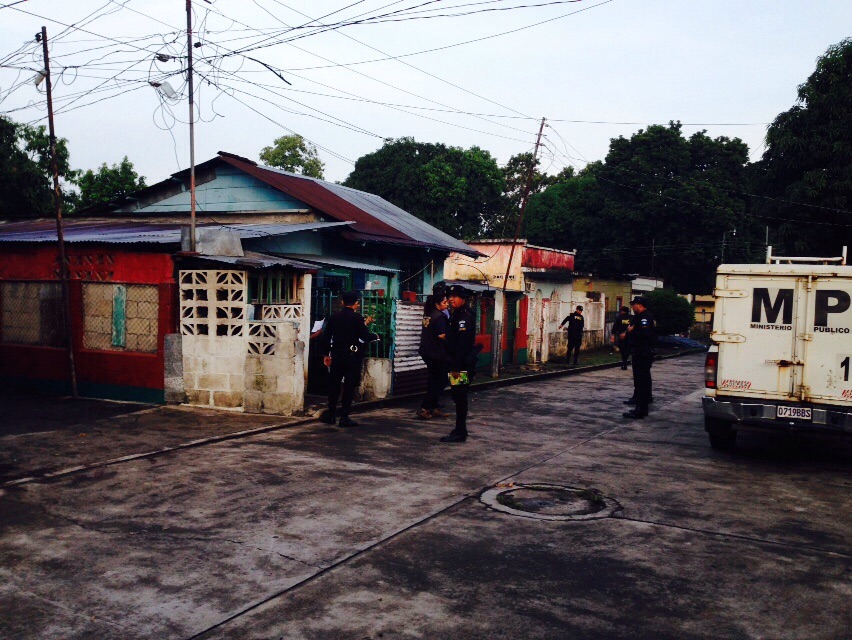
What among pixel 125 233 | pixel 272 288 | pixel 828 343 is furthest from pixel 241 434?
pixel 828 343

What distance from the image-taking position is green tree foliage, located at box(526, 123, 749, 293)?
42219 millimetres

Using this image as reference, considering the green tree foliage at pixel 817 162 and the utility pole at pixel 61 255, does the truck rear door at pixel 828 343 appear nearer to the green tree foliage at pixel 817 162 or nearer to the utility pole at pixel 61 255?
the utility pole at pixel 61 255

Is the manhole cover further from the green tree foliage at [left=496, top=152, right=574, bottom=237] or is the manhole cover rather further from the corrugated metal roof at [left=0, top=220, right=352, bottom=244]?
the green tree foliage at [left=496, top=152, right=574, bottom=237]

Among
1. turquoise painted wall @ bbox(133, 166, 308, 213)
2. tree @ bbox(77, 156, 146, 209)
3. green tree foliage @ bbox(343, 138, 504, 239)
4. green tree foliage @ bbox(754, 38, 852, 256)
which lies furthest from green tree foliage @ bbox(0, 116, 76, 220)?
green tree foliage @ bbox(754, 38, 852, 256)

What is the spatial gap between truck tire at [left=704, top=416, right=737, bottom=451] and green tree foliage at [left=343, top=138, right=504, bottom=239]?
3966cm

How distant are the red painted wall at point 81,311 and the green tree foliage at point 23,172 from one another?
57.5ft

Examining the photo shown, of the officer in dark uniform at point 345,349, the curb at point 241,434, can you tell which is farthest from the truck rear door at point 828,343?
the curb at point 241,434

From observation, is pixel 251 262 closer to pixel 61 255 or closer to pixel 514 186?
pixel 61 255

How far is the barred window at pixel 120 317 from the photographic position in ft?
39.8

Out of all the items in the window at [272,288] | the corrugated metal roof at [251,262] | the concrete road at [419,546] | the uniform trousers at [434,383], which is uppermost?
the corrugated metal roof at [251,262]

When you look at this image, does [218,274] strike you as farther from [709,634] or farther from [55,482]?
[709,634]

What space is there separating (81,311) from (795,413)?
10996 millimetres

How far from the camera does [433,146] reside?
168 ft

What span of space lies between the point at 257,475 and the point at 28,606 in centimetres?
336
